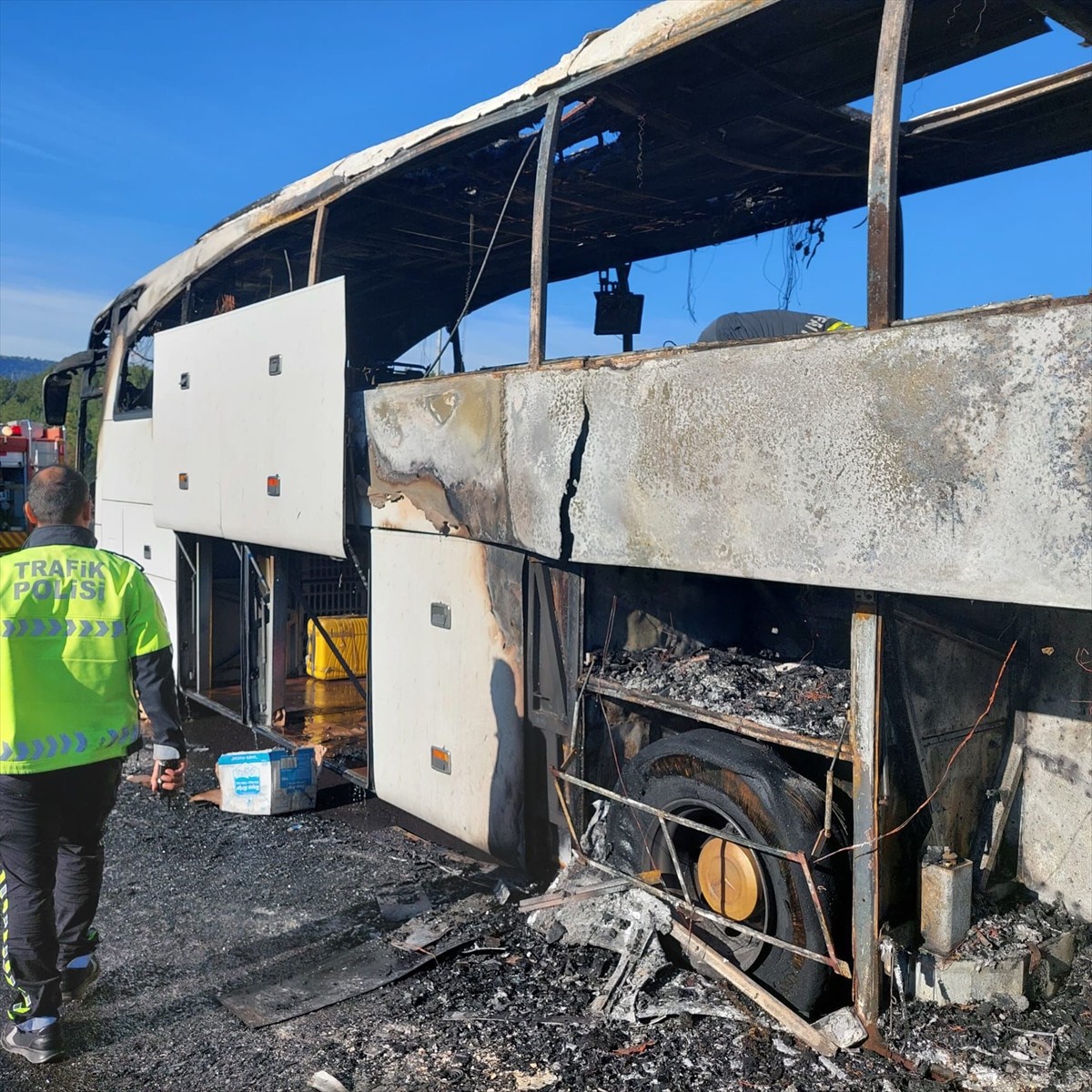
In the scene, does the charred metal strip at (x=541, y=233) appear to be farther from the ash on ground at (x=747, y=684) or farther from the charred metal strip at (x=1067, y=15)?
the charred metal strip at (x=1067, y=15)

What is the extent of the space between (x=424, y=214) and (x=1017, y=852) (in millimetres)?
4633

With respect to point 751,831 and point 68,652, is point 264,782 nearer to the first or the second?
point 68,652

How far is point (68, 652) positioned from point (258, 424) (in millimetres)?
3095

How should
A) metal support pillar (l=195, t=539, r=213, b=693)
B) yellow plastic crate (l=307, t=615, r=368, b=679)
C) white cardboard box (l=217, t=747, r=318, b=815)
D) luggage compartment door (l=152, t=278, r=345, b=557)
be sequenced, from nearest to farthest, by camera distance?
1. luggage compartment door (l=152, t=278, r=345, b=557)
2. white cardboard box (l=217, t=747, r=318, b=815)
3. metal support pillar (l=195, t=539, r=213, b=693)
4. yellow plastic crate (l=307, t=615, r=368, b=679)

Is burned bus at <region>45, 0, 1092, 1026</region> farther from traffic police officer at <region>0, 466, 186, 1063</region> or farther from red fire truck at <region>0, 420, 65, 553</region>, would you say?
red fire truck at <region>0, 420, 65, 553</region>

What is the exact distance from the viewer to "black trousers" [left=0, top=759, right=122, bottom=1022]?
323cm

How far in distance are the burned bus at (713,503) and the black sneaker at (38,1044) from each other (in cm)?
208

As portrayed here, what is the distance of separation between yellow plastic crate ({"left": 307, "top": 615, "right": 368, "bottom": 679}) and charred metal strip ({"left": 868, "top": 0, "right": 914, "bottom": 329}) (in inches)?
242

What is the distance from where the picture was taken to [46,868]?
3.30 meters

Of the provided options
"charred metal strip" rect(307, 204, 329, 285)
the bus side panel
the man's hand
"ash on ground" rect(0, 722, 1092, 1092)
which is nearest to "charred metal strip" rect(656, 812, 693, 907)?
"ash on ground" rect(0, 722, 1092, 1092)

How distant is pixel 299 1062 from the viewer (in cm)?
321

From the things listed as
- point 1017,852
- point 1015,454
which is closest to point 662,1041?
point 1017,852

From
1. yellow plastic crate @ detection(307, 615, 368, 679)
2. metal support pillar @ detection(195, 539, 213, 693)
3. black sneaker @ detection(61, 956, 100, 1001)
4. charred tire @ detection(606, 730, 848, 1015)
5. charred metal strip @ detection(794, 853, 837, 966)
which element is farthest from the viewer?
yellow plastic crate @ detection(307, 615, 368, 679)

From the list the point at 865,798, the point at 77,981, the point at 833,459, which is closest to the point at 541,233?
the point at 833,459
